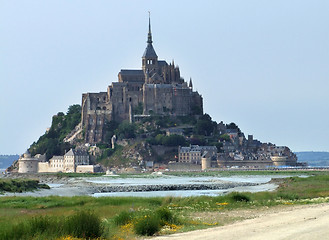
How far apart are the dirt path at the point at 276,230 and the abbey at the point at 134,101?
12904cm

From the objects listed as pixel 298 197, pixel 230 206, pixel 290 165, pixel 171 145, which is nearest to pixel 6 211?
pixel 230 206

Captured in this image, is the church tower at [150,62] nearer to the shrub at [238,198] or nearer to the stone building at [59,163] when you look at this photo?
the stone building at [59,163]

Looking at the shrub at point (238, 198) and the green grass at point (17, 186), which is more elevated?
the green grass at point (17, 186)

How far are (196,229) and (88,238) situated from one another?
5.11 metres

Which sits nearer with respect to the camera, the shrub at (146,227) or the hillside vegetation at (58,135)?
the shrub at (146,227)

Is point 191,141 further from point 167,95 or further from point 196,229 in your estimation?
point 196,229

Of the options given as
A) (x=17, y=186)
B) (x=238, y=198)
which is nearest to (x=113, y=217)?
(x=238, y=198)

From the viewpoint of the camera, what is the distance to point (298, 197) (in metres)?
44.8

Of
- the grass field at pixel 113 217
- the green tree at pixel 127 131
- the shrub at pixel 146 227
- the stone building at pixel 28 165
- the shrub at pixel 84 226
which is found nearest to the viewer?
the grass field at pixel 113 217

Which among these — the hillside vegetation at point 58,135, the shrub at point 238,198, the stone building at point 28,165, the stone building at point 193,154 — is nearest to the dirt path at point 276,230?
the shrub at point 238,198

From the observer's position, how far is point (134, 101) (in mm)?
157750

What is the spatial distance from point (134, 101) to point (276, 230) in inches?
5329

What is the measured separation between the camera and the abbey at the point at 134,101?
515 feet

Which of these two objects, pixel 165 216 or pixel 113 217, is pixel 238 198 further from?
Answer: pixel 165 216
